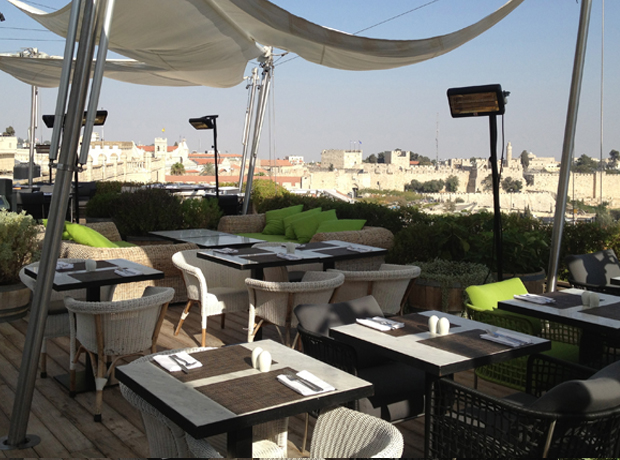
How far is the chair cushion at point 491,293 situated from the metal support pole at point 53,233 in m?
2.20

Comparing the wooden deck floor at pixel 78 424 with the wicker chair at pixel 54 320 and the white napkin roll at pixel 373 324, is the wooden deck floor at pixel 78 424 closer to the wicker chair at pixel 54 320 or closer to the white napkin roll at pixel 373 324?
the wicker chair at pixel 54 320

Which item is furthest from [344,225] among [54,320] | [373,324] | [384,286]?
[373,324]

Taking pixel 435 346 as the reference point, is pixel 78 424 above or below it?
below

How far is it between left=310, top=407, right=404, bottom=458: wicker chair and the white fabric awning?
3.22 meters

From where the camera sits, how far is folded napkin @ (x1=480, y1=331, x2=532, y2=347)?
2633mm

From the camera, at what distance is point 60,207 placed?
2822 mm

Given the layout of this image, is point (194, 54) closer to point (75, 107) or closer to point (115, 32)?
point (115, 32)

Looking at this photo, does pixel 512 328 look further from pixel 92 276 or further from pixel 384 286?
pixel 92 276

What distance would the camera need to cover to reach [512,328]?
127 inches

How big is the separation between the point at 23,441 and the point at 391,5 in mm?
17201

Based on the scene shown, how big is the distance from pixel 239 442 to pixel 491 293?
2.17 meters

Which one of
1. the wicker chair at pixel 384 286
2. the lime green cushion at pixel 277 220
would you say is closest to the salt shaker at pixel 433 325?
the wicker chair at pixel 384 286

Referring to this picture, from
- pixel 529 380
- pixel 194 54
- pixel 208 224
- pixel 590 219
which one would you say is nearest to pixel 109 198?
pixel 208 224

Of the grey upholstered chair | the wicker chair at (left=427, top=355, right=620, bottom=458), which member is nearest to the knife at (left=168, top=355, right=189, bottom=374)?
the wicker chair at (left=427, top=355, right=620, bottom=458)
